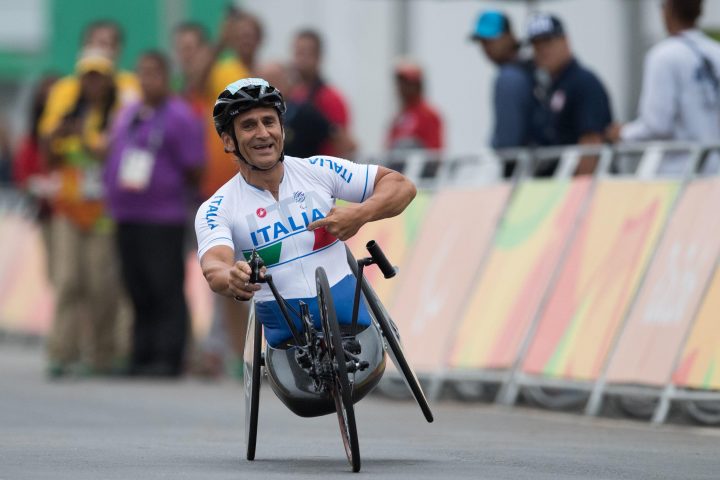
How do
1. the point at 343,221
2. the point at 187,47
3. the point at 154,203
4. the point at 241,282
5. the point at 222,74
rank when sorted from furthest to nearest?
the point at 187,47 → the point at 222,74 → the point at 154,203 → the point at 343,221 → the point at 241,282

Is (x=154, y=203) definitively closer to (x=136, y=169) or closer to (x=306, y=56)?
(x=136, y=169)

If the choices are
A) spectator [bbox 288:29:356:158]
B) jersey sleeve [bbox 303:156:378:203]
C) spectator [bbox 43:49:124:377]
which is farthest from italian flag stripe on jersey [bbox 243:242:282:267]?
spectator [bbox 43:49:124:377]

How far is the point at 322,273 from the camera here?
9211 millimetres

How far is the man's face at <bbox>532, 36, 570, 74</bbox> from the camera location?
1405 cm

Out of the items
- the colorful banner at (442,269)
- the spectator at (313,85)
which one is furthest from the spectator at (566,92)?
the spectator at (313,85)

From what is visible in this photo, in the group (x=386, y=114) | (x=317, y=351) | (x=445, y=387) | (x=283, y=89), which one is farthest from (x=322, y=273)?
(x=386, y=114)

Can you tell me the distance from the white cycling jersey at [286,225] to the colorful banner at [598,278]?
3212 millimetres

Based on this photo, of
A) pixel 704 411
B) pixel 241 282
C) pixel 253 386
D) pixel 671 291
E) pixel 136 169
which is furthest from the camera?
pixel 136 169

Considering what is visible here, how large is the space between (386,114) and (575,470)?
13289 millimetres

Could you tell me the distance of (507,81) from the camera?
47.6 feet

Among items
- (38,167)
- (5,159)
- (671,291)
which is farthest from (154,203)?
(5,159)

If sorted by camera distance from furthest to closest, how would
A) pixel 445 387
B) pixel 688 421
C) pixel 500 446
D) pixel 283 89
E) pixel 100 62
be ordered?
pixel 100 62, pixel 283 89, pixel 445 387, pixel 688 421, pixel 500 446

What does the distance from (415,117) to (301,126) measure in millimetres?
1825

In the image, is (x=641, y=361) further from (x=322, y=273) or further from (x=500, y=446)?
(x=322, y=273)
